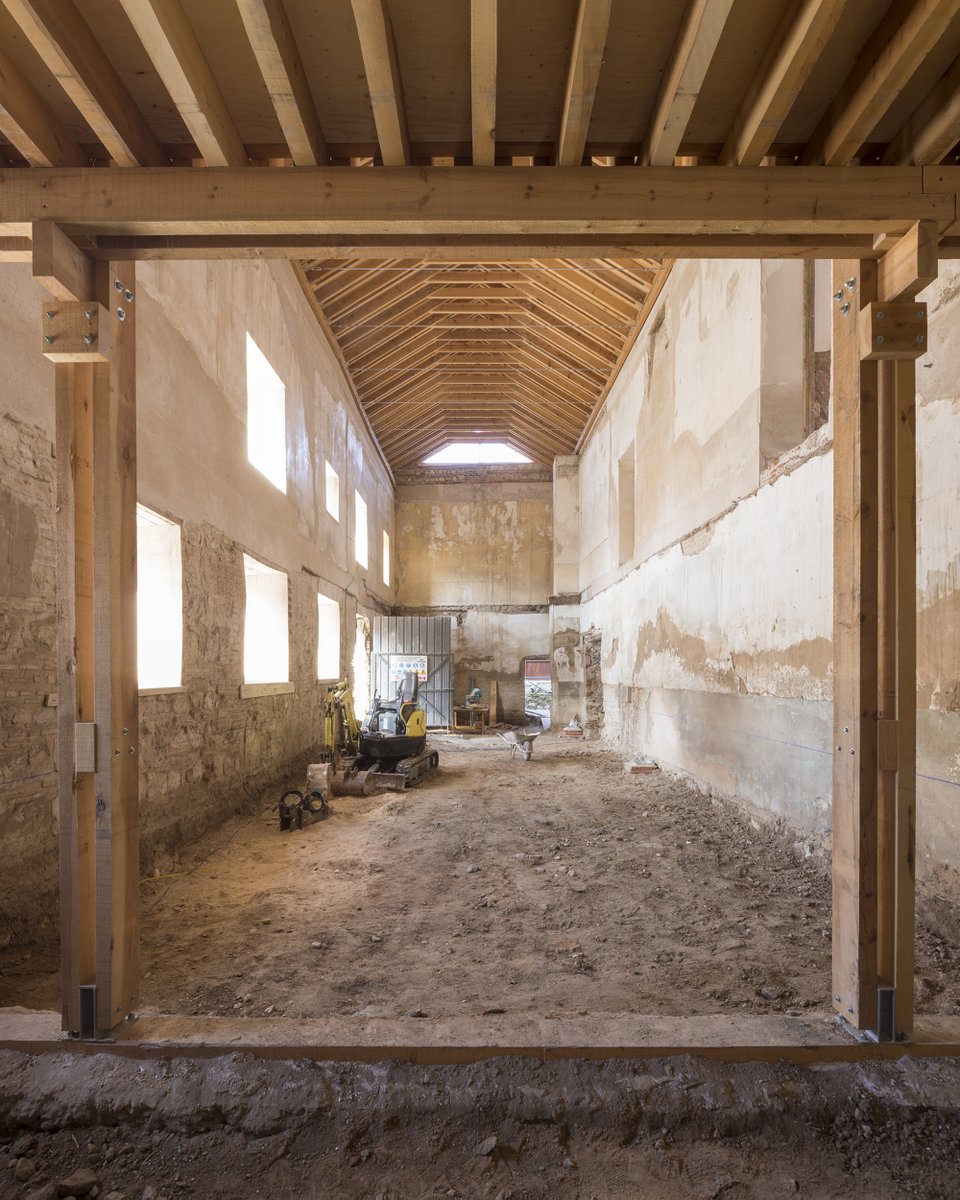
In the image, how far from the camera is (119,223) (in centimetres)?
244

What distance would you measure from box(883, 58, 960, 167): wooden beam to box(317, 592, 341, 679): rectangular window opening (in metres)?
10.4

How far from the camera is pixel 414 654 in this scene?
16.7m

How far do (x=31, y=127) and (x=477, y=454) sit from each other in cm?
1818

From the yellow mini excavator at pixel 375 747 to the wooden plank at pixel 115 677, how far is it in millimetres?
6017

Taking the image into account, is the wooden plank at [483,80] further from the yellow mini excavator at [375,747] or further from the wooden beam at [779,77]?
the yellow mini excavator at [375,747]

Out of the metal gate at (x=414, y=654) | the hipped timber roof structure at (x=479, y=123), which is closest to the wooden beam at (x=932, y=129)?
the hipped timber roof structure at (x=479, y=123)

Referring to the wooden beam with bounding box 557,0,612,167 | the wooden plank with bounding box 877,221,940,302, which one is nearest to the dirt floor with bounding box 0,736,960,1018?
the wooden plank with bounding box 877,221,940,302

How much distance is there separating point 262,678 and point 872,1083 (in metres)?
7.54

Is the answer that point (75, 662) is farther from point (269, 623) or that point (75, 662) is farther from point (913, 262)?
point (269, 623)

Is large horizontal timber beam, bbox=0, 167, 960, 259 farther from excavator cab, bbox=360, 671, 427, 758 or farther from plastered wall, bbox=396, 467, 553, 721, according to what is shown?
plastered wall, bbox=396, 467, 553, 721

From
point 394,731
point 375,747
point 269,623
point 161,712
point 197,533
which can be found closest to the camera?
point 161,712

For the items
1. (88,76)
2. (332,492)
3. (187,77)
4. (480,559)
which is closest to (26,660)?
(88,76)

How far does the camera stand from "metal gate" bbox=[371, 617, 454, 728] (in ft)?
54.6

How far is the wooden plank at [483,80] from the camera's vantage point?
197cm
